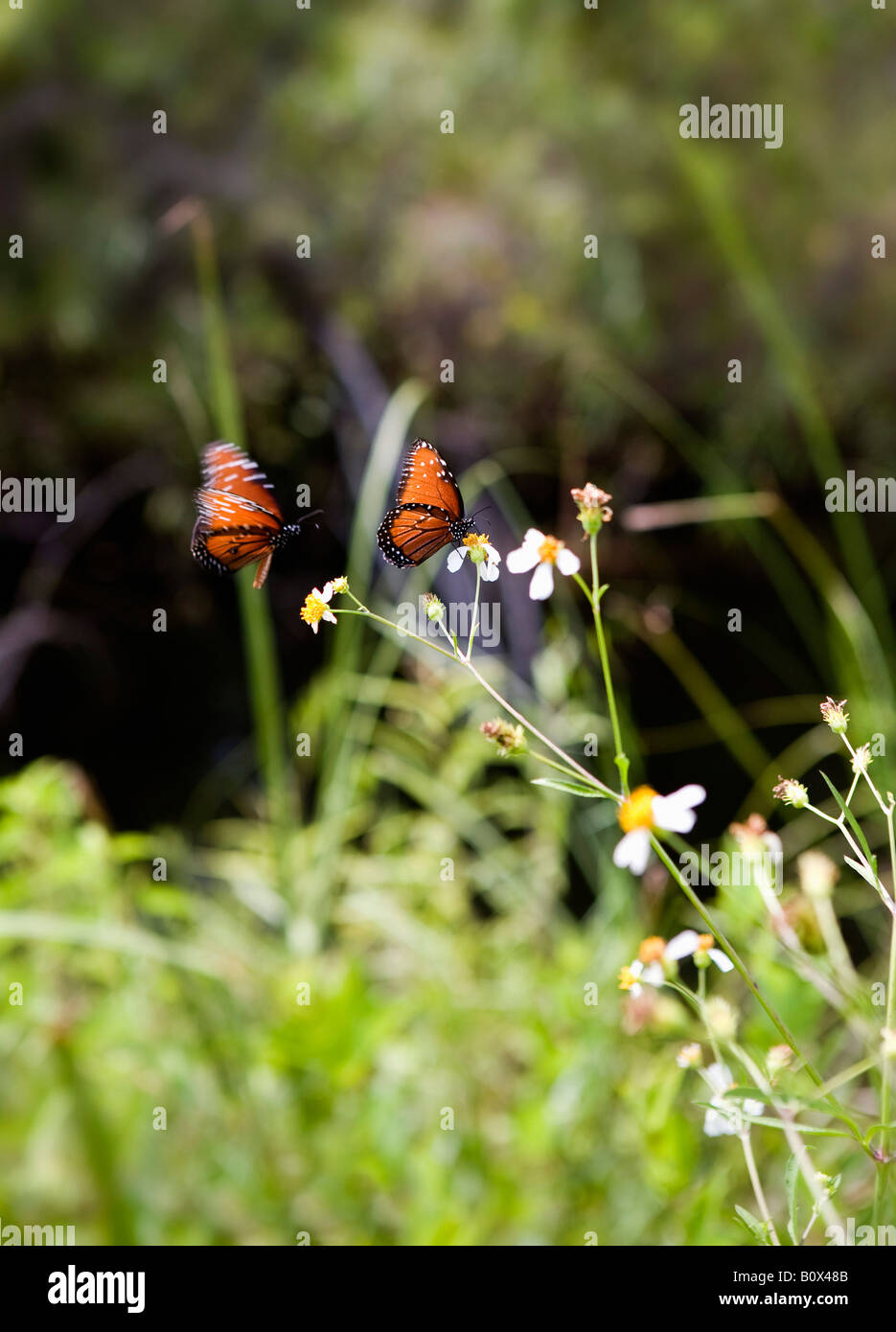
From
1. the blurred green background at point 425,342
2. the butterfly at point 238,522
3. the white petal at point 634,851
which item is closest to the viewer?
the white petal at point 634,851

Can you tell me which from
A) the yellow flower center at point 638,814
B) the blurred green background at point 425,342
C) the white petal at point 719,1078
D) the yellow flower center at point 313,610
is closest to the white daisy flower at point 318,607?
the yellow flower center at point 313,610

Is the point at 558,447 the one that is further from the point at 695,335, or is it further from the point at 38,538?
the point at 38,538

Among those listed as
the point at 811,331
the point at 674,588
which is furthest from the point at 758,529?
the point at 811,331

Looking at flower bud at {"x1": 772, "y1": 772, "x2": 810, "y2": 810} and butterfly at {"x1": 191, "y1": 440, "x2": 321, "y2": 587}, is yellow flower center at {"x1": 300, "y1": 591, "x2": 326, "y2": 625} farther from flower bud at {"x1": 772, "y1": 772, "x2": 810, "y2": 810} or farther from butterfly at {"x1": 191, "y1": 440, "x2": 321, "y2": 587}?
flower bud at {"x1": 772, "y1": 772, "x2": 810, "y2": 810}

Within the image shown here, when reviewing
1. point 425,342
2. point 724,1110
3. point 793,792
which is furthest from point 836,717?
point 425,342

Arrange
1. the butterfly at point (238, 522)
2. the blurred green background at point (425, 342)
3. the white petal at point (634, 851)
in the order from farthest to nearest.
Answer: the blurred green background at point (425, 342) < the butterfly at point (238, 522) < the white petal at point (634, 851)

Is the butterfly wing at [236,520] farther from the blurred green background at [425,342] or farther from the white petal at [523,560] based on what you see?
the blurred green background at [425,342]

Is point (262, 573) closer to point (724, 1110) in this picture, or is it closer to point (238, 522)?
point (238, 522)
